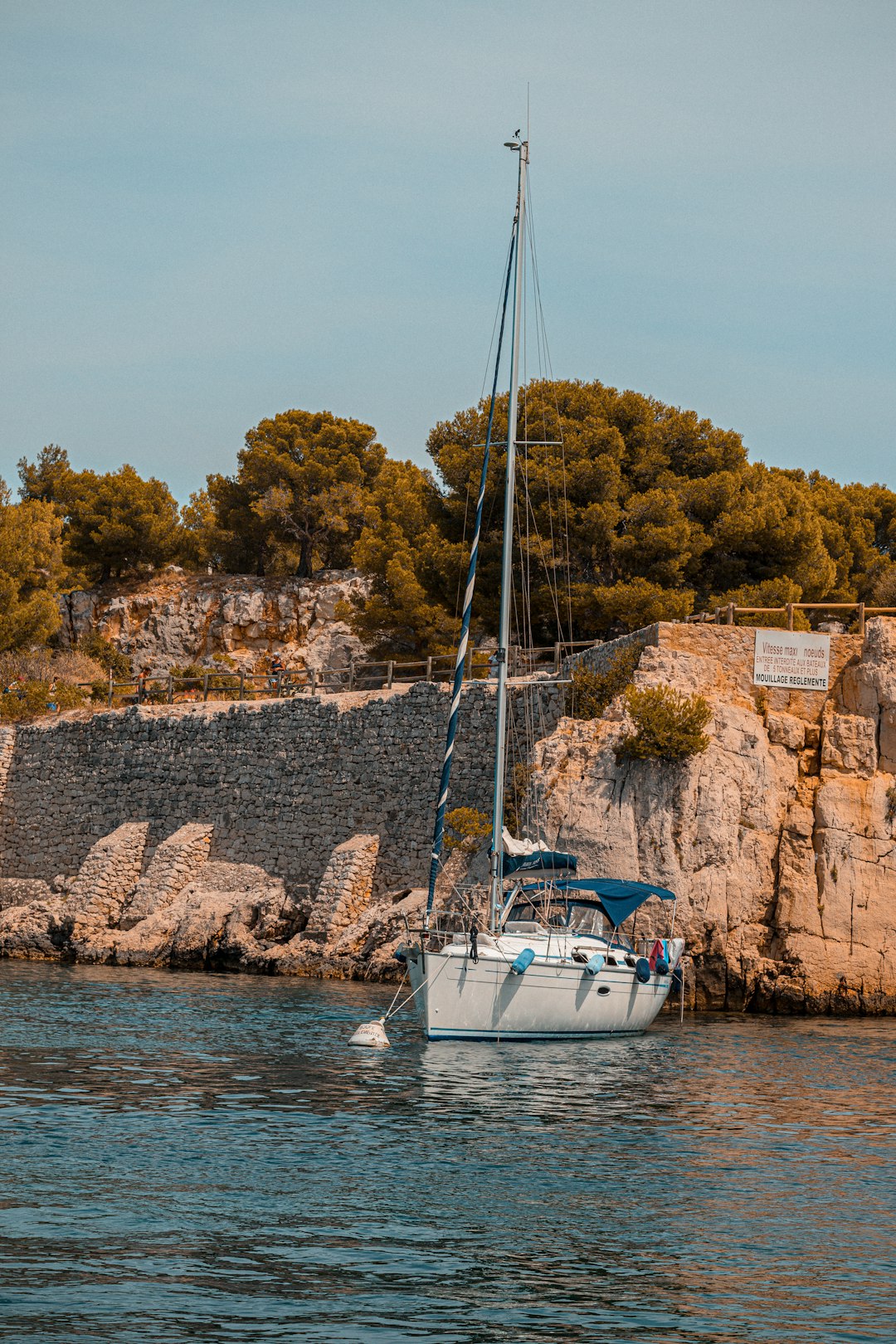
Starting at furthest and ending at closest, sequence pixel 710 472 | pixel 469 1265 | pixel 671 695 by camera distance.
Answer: pixel 710 472 → pixel 671 695 → pixel 469 1265

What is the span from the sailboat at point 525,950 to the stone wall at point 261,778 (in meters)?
7.69

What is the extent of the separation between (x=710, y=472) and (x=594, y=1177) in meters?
27.9

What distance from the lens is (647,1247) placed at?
11727mm

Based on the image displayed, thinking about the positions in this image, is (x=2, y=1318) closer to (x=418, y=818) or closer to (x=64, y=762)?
(x=418, y=818)

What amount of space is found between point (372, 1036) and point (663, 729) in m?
8.82

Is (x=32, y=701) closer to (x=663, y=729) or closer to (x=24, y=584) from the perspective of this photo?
A: (x=24, y=584)

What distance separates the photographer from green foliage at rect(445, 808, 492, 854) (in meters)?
30.5

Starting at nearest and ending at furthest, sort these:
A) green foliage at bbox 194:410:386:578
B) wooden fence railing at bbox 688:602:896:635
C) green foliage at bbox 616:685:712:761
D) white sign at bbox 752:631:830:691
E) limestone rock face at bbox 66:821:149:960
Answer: green foliage at bbox 616:685:712:761, white sign at bbox 752:631:830:691, wooden fence railing at bbox 688:602:896:635, limestone rock face at bbox 66:821:149:960, green foliage at bbox 194:410:386:578

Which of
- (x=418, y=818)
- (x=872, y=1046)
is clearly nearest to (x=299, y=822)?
(x=418, y=818)

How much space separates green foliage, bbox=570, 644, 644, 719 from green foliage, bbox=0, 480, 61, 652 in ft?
83.5

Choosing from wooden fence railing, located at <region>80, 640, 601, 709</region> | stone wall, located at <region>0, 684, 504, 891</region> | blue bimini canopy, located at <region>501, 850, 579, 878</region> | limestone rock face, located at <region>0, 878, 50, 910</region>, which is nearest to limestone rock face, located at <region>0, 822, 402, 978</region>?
limestone rock face, located at <region>0, 878, 50, 910</region>

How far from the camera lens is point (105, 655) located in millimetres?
56906

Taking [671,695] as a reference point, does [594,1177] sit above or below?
below

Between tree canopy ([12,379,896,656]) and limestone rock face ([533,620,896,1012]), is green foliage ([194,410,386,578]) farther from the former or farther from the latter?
limestone rock face ([533,620,896,1012])
